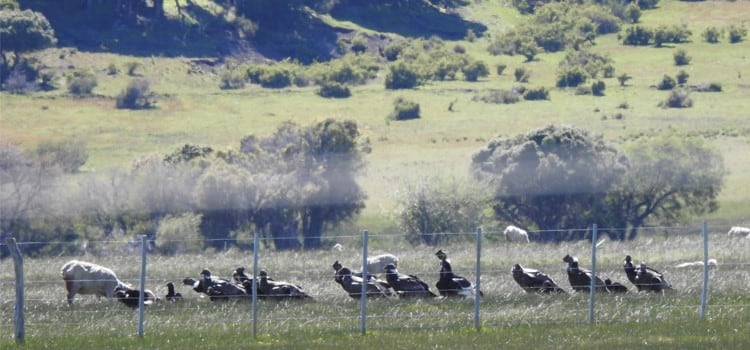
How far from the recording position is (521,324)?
930 inches

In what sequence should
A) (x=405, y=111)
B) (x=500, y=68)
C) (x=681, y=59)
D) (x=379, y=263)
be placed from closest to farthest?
(x=379, y=263) → (x=405, y=111) → (x=681, y=59) → (x=500, y=68)

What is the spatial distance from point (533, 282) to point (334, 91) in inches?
3426

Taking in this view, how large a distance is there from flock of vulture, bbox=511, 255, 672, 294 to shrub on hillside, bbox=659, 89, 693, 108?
258 ft

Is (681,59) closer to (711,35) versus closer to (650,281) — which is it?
(711,35)

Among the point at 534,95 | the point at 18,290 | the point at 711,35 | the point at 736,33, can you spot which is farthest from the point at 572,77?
the point at 18,290

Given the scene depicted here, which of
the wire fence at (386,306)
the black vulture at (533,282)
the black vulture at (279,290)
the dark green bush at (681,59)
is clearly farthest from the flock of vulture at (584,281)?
the dark green bush at (681,59)

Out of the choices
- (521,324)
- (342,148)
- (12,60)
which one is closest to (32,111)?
(12,60)

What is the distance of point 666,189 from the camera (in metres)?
64.6

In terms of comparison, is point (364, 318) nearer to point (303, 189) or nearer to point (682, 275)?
point (682, 275)

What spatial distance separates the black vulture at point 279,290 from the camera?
2747cm

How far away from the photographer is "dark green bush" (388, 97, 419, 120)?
103 m

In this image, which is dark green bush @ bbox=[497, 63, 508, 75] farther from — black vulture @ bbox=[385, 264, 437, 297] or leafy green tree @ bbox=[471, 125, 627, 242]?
black vulture @ bbox=[385, 264, 437, 297]

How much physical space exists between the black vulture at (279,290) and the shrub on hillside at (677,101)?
80550mm

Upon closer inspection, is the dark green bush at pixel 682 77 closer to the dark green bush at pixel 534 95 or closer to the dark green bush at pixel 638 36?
the dark green bush at pixel 534 95
